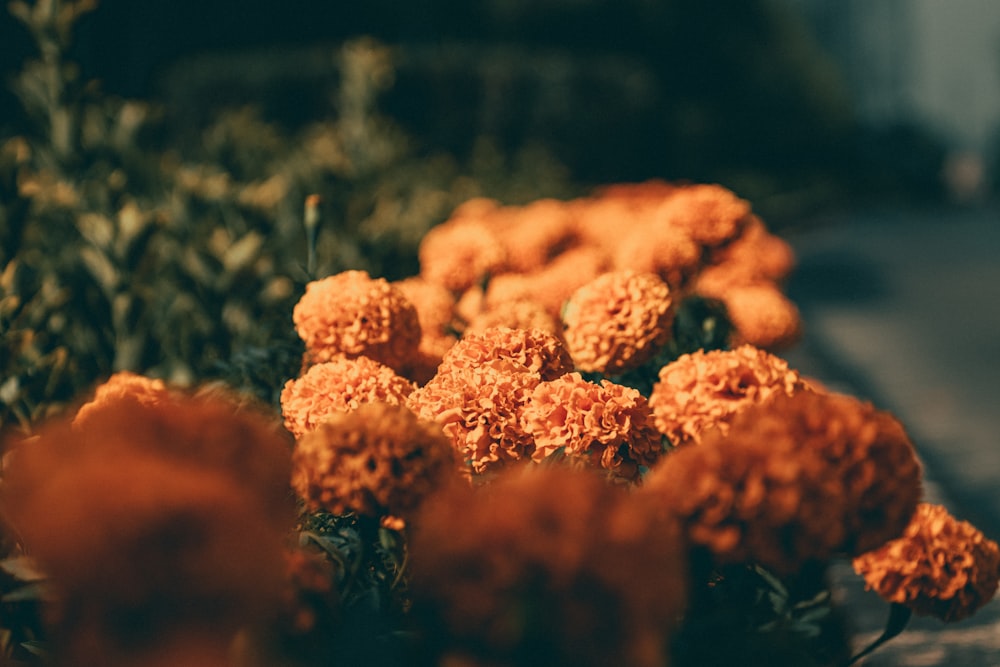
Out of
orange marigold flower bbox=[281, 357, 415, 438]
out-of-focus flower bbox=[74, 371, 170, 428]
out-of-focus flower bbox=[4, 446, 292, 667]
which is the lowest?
out-of-focus flower bbox=[74, 371, 170, 428]

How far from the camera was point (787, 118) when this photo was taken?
15.3 m

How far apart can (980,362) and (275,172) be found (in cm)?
400

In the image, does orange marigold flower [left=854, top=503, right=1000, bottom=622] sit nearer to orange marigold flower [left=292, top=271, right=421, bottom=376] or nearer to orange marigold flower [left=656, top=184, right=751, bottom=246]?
orange marigold flower [left=292, top=271, right=421, bottom=376]

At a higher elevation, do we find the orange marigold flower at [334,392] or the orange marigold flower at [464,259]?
the orange marigold flower at [334,392]

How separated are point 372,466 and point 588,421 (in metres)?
0.30

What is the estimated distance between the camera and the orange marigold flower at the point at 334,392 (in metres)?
1.22

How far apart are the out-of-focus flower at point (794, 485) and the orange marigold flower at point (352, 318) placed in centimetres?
64

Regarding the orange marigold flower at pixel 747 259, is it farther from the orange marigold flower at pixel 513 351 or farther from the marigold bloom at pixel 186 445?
the marigold bloom at pixel 186 445

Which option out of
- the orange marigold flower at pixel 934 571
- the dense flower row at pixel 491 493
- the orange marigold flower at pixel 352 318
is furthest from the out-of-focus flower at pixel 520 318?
the orange marigold flower at pixel 934 571

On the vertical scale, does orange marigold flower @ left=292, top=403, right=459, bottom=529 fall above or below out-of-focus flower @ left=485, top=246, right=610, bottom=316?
above

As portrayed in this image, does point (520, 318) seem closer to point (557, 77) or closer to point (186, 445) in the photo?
point (186, 445)

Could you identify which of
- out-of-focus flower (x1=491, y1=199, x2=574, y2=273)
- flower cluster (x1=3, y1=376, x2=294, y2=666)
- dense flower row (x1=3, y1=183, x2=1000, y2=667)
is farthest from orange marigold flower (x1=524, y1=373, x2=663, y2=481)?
out-of-focus flower (x1=491, y1=199, x2=574, y2=273)

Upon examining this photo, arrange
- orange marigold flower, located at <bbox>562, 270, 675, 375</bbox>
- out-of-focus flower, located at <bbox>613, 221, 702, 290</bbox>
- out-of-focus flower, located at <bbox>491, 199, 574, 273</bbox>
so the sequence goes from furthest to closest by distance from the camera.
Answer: out-of-focus flower, located at <bbox>491, 199, 574, 273</bbox> < out-of-focus flower, located at <bbox>613, 221, 702, 290</bbox> < orange marigold flower, located at <bbox>562, 270, 675, 375</bbox>

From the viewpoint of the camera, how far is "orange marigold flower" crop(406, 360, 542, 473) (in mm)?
1142
